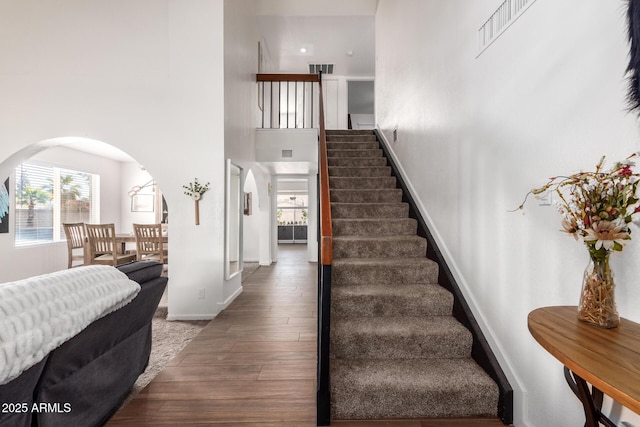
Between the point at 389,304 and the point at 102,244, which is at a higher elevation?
the point at 102,244

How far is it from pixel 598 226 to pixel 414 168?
245cm

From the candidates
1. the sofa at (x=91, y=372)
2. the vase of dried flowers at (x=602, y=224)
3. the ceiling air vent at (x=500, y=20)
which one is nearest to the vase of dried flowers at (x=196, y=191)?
the sofa at (x=91, y=372)

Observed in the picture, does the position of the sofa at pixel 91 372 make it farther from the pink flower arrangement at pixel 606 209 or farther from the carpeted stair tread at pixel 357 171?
the carpeted stair tread at pixel 357 171

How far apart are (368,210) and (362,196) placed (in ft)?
1.01

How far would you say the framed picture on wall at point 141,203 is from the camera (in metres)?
7.64

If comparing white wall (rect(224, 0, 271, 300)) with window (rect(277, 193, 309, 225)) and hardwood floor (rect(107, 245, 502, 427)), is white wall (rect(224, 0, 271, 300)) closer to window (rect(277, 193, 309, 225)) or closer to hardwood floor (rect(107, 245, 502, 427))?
hardwood floor (rect(107, 245, 502, 427))

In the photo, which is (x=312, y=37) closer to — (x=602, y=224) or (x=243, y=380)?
(x=243, y=380)

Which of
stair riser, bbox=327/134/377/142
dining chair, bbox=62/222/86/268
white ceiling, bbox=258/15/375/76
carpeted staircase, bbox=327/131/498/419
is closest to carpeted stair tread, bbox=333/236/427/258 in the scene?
carpeted staircase, bbox=327/131/498/419

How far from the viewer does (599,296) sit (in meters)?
1.08

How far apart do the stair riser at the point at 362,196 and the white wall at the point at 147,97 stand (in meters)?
1.39

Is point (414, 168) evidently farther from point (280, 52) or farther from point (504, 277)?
point (280, 52)

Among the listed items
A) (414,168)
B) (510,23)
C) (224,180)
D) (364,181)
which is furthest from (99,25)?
(510,23)

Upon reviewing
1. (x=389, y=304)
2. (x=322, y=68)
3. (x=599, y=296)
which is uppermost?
(x=322, y=68)

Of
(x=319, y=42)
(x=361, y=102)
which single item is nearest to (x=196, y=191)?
(x=319, y=42)
